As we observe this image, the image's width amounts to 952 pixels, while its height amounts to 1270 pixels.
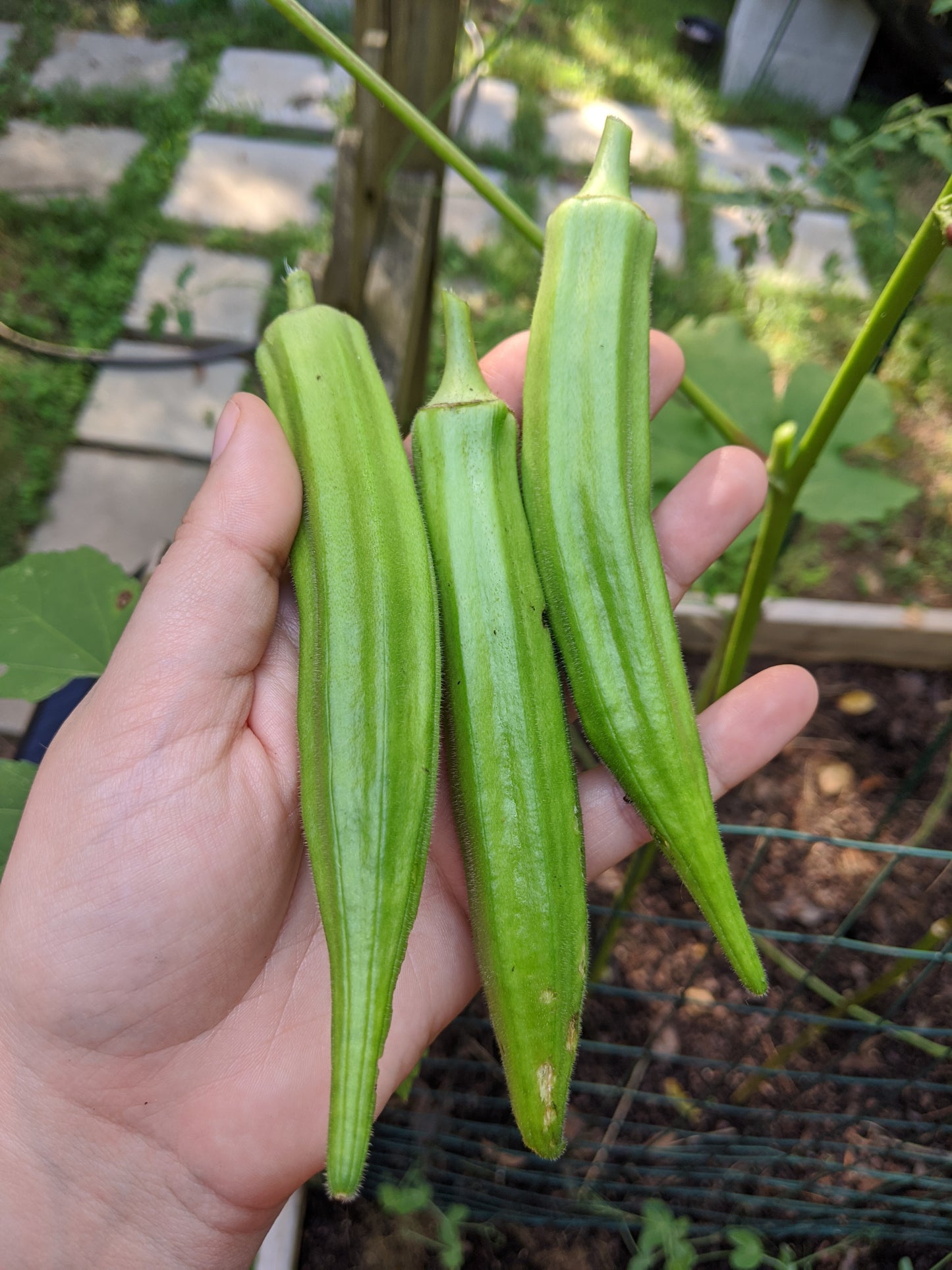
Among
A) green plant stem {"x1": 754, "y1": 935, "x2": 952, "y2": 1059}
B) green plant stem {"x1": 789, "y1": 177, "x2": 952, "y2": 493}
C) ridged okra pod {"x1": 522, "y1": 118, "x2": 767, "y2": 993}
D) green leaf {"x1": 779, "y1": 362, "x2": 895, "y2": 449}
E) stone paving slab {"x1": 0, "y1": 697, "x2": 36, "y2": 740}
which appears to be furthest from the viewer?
stone paving slab {"x1": 0, "y1": 697, "x2": 36, "y2": 740}

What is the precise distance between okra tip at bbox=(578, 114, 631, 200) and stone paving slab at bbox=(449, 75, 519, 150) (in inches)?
132

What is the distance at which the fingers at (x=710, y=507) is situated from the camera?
2.08 meters

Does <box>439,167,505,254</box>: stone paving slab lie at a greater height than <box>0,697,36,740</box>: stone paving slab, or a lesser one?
greater

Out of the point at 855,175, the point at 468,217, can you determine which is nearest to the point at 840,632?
the point at 855,175

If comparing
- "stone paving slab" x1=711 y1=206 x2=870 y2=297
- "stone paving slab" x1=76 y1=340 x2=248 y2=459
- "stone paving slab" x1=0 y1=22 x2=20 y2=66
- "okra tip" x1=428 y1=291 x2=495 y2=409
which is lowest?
"stone paving slab" x1=76 y1=340 x2=248 y2=459

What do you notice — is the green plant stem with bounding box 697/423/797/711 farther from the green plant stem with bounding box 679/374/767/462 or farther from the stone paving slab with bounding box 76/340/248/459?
the stone paving slab with bounding box 76/340/248/459

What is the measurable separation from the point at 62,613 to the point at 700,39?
5.71 meters

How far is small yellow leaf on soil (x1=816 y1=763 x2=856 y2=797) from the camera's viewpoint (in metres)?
2.94

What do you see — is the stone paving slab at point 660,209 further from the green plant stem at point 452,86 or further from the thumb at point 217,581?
the thumb at point 217,581

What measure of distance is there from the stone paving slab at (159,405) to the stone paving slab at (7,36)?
2.46 metres

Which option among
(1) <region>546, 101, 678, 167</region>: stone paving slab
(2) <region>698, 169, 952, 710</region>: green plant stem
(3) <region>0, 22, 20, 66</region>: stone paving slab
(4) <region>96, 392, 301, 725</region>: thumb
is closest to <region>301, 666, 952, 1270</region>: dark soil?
(2) <region>698, 169, 952, 710</region>: green plant stem

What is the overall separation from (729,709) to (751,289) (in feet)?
10.7

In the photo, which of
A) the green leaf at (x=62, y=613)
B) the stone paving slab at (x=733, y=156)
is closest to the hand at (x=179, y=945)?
the green leaf at (x=62, y=613)

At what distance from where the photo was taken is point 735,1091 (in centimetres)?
253
